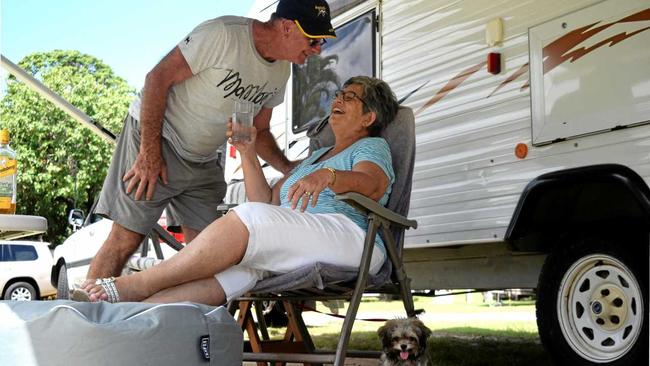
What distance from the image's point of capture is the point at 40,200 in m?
20.6

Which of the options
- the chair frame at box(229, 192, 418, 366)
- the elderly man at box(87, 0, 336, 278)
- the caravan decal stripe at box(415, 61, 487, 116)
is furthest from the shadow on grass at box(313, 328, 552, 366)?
the elderly man at box(87, 0, 336, 278)

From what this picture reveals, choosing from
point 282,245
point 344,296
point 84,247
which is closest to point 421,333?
point 344,296

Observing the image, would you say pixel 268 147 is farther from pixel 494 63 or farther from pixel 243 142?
pixel 494 63

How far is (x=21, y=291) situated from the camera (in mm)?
13328

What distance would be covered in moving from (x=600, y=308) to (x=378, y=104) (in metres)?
1.24

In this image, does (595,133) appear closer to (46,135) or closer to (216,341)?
(216,341)

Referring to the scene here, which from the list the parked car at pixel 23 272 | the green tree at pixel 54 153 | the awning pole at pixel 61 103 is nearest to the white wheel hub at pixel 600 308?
the awning pole at pixel 61 103

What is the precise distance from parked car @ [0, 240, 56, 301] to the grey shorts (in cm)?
1074

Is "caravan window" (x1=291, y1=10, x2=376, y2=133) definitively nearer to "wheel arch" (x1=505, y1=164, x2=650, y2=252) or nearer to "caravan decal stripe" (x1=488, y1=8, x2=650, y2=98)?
"caravan decal stripe" (x1=488, y1=8, x2=650, y2=98)

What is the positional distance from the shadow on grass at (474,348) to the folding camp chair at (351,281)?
128 centimetres

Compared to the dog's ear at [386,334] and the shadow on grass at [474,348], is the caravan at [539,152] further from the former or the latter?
the dog's ear at [386,334]

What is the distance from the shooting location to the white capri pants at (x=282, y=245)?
2480 millimetres

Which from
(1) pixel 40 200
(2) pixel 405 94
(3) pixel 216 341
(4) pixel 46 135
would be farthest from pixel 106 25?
(3) pixel 216 341

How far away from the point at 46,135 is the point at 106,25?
772 cm
